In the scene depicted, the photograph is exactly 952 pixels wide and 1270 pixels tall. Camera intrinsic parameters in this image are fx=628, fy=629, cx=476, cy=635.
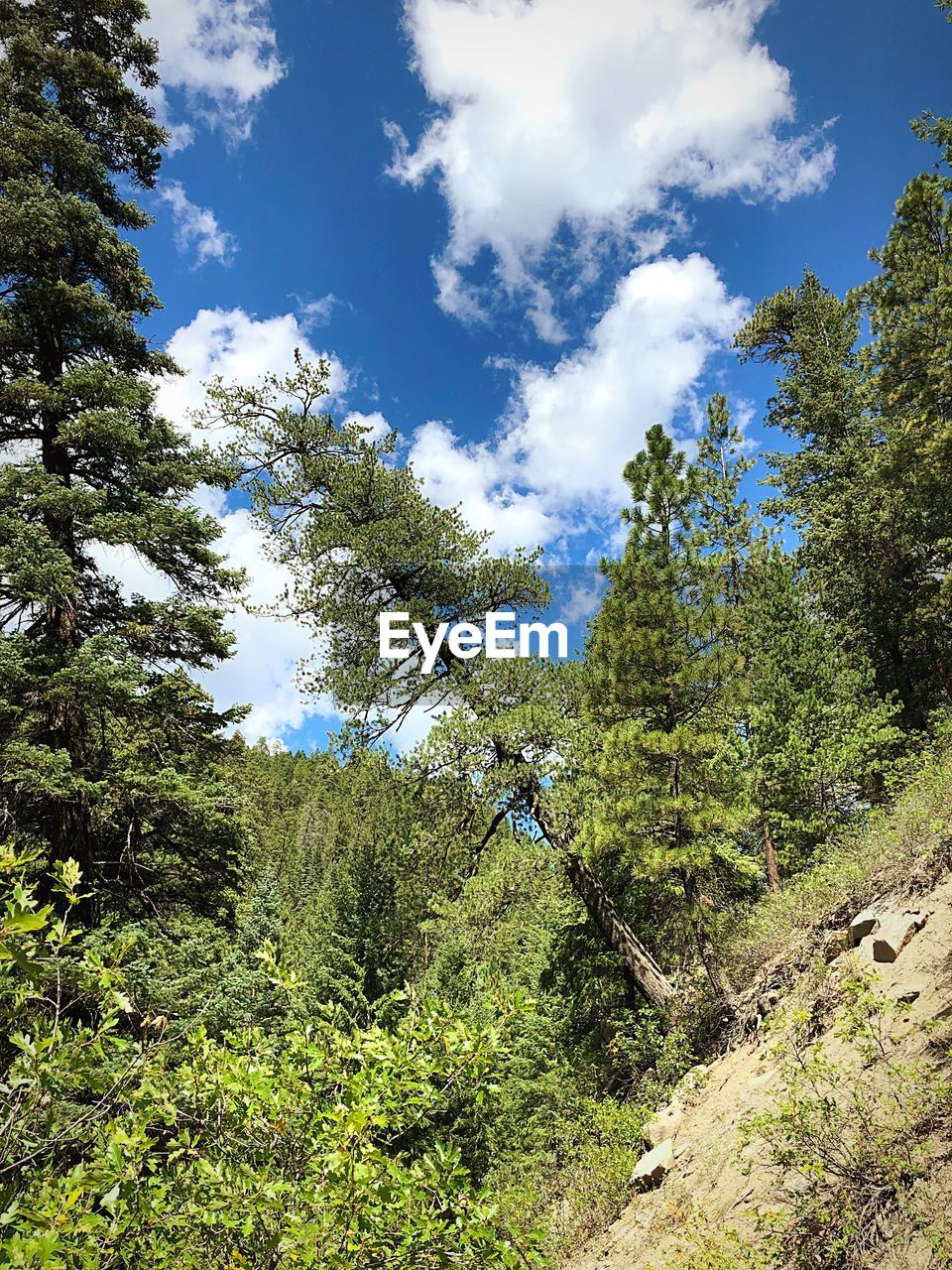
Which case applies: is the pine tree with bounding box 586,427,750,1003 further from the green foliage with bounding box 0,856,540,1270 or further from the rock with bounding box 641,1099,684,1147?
the green foliage with bounding box 0,856,540,1270

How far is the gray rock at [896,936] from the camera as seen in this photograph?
254 inches

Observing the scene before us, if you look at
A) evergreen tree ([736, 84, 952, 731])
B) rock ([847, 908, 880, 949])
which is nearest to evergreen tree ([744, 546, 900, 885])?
evergreen tree ([736, 84, 952, 731])

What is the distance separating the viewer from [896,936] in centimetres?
Answer: 657

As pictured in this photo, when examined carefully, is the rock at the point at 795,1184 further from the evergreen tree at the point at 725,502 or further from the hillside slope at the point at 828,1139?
the evergreen tree at the point at 725,502

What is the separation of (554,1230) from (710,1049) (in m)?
3.06

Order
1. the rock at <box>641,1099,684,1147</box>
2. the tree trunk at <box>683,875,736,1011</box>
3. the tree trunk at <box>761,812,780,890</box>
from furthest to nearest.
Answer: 1. the tree trunk at <box>761,812,780,890</box>
2. the tree trunk at <box>683,875,736,1011</box>
3. the rock at <box>641,1099,684,1147</box>

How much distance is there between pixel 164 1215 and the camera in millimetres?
2676

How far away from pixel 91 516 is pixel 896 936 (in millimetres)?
11430

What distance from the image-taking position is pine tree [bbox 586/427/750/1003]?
32.1 ft

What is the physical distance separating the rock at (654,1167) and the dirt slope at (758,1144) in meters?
0.09

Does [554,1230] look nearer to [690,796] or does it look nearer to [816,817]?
[690,796]

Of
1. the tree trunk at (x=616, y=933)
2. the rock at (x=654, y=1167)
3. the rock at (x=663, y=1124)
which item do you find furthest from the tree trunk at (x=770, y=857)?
the rock at (x=654, y=1167)

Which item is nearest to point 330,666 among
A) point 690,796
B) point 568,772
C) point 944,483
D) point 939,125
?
point 568,772

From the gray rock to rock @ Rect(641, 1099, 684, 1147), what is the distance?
3.32m
